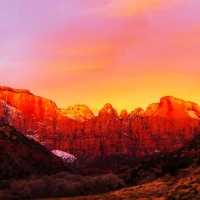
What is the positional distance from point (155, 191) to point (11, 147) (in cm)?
5009

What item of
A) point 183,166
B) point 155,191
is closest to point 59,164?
point 183,166

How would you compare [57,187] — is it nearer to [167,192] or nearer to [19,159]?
[19,159]

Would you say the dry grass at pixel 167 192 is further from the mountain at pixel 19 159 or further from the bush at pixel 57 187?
the mountain at pixel 19 159

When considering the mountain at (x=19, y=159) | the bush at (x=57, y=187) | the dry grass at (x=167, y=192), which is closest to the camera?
the dry grass at (x=167, y=192)

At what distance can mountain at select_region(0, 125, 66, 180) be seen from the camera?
74375 millimetres

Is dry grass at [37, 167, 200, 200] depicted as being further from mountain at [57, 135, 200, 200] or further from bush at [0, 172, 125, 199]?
bush at [0, 172, 125, 199]

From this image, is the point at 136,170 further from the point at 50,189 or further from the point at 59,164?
the point at 59,164

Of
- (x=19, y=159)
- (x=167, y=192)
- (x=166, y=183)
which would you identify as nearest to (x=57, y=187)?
(x=166, y=183)

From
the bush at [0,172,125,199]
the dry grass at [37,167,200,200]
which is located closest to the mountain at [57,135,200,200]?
the dry grass at [37,167,200,200]

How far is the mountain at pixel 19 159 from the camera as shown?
7438 cm

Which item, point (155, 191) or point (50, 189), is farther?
point (50, 189)

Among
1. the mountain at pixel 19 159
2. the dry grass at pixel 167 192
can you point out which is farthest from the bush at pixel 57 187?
the dry grass at pixel 167 192

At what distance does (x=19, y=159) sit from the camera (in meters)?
80.4

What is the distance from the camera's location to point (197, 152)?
220 ft
